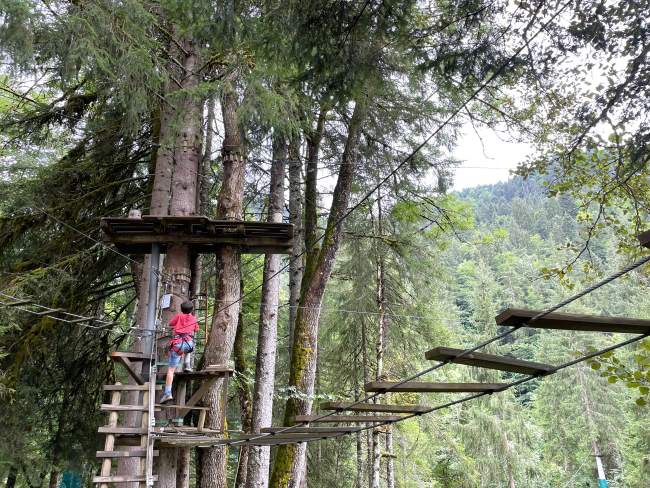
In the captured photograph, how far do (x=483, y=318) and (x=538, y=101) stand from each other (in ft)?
62.3

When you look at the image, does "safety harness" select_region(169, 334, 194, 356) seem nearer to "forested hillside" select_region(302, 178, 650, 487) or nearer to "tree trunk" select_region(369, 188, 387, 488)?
"forested hillside" select_region(302, 178, 650, 487)

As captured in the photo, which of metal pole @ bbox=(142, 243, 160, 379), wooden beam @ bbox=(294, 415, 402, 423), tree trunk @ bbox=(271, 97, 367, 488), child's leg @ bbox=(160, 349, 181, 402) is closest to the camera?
wooden beam @ bbox=(294, 415, 402, 423)

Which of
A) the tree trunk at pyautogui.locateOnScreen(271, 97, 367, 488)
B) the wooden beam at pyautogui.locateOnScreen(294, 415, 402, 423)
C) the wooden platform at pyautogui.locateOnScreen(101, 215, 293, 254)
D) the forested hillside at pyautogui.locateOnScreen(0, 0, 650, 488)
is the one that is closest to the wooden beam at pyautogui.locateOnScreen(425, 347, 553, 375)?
the forested hillside at pyautogui.locateOnScreen(0, 0, 650, 488)

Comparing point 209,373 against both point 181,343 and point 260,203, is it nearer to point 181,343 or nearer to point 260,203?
point 181,343

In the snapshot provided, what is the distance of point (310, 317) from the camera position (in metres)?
7.64

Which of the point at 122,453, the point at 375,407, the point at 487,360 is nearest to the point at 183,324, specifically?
the point at 122,453

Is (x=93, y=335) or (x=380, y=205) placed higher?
(x=380, y=205)

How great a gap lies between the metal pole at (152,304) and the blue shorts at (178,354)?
264 mm

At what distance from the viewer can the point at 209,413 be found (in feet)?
21.1

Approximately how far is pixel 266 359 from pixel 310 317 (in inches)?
31.6

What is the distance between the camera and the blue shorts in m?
5.53

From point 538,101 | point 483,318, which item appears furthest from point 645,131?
point 483,318

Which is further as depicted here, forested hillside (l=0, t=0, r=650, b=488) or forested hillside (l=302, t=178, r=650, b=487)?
forested hillside (l=302, t=178, r=650, b=487)

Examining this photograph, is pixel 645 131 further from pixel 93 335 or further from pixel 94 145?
pixel 93 335
